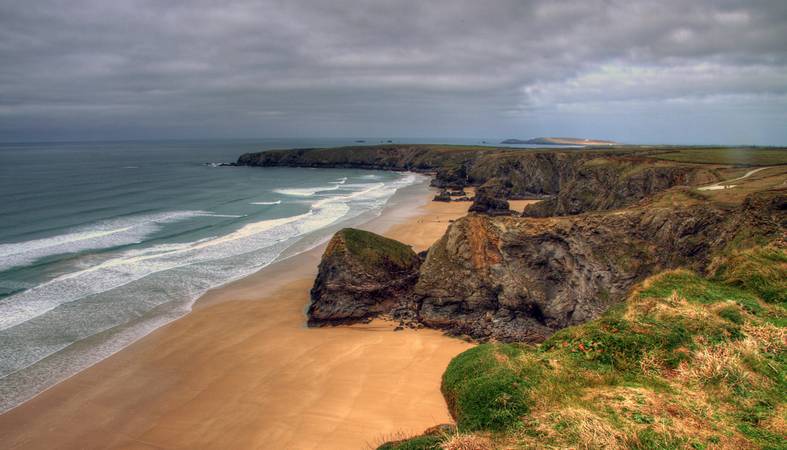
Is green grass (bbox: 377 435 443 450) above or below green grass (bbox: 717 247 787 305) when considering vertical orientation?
below

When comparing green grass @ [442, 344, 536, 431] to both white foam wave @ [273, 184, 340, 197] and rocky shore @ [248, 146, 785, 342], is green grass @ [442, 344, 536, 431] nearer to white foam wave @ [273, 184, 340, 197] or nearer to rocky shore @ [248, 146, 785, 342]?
rocky shore @ [248, 146, 785, 342]

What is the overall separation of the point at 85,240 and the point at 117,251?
19.1ft

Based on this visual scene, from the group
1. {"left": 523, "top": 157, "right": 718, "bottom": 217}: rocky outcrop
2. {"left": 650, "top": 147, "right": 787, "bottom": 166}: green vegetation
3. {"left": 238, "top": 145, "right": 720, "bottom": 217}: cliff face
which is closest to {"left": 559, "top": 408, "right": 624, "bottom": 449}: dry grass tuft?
{"left": 238, "top": 145, "right": 720, "bottom": 217}: cliff face

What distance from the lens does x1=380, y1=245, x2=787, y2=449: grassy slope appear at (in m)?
9.23

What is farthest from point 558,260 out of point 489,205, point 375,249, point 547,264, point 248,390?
point 489,205

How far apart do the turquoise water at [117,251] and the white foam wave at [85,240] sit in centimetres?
11

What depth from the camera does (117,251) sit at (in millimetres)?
38094

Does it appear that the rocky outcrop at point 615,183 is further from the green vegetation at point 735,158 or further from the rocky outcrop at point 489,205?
the rocky outcrop at point 489,205

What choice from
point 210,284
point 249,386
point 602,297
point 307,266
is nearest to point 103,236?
point 210,284

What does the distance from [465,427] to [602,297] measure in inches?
541

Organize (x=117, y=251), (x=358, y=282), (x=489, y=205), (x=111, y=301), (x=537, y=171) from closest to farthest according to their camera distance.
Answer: (x=358, y=282) < (x=111, y=301) < (x=117, y=251) < (x=489, y=205) < (x=537, y=171)

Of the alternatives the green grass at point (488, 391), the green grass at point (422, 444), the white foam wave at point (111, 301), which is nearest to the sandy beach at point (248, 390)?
the white foam wave at point (111, 301)

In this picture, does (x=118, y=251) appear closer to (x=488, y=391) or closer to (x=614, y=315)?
(x=488, y=391)

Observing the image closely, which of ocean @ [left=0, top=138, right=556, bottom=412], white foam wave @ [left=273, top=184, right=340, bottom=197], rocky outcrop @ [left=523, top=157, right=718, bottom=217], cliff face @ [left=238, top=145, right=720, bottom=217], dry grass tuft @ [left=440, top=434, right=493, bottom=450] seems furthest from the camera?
white foam wave @ [left=273, top=184, right=340, bottom=197]
